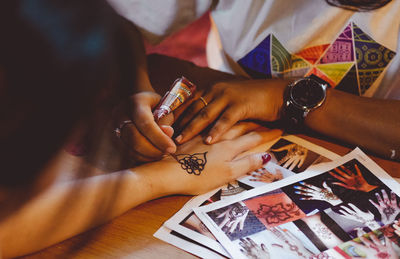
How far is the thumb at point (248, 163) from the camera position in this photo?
65 cm

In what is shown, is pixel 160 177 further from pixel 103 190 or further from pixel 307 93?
pixel 307 93

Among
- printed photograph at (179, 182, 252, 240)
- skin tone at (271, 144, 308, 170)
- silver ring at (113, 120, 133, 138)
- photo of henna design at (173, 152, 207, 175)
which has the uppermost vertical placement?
skin tone at (271, 144, 308, 170)

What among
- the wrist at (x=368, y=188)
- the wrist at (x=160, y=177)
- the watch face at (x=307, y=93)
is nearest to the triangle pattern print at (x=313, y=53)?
the watch face at (x=307, y=93)

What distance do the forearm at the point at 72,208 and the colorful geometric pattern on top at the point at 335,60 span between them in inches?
18.3

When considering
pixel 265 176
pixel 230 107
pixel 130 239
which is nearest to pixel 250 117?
pixel 230 107

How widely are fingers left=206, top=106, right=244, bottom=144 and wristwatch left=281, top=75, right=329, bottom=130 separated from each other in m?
0.11

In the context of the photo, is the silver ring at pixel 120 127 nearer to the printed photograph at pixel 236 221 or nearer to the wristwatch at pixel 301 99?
the printed photograph at pixel 236 221

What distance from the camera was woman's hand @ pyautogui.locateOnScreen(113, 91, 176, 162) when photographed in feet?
2.09

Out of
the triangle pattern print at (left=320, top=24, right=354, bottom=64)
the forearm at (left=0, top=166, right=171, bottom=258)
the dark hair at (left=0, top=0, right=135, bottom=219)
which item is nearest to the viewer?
the dark hair at (left=0, top=0, right=135, bottom=219)

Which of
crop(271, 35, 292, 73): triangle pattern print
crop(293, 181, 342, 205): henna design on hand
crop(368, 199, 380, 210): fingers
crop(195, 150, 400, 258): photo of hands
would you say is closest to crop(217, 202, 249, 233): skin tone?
crop(195, 150, 400, 258): photo of hands

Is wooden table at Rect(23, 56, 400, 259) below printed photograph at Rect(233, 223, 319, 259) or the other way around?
below

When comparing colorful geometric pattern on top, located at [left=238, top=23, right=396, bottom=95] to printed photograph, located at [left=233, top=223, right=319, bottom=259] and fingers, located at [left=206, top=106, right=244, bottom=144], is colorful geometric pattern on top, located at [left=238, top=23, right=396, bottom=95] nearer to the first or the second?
fingers, located at [left=206, top=106, right=244, bottom=144]

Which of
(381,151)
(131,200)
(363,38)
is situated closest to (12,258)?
(131,200)

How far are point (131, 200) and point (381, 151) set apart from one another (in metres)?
0.53
